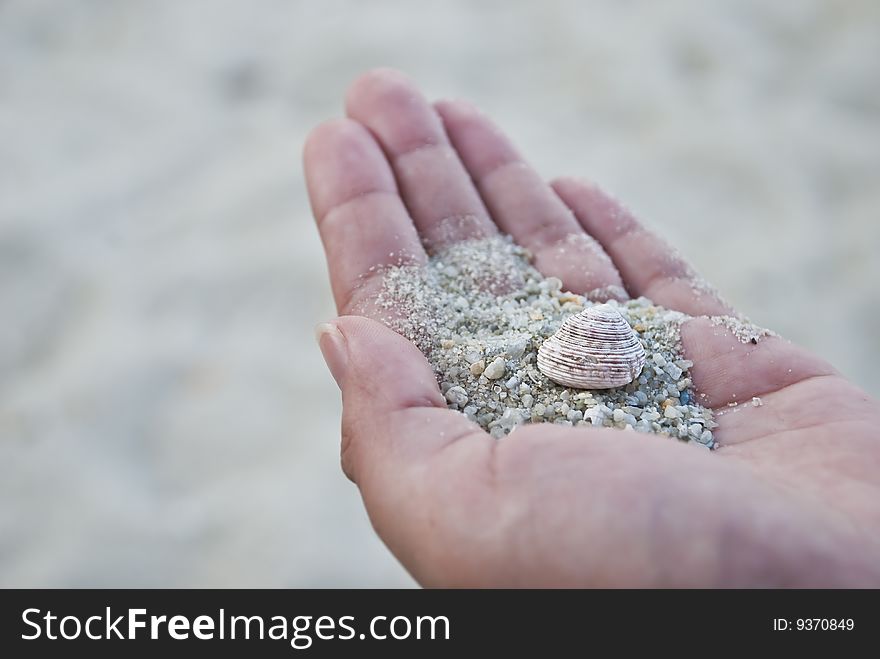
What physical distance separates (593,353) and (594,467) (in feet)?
1.68

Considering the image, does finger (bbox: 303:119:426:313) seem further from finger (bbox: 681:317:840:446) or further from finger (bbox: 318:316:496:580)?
finger (bbox: 681:317:840:446)

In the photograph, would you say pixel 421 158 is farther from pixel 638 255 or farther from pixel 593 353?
pixel 593 353

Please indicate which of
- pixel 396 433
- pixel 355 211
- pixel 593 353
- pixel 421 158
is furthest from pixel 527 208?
pixel 396 433

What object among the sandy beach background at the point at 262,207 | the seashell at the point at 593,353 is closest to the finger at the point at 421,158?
the seashell at the point at 593,353

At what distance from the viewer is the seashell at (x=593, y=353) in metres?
1.84

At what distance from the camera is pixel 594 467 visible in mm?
1362

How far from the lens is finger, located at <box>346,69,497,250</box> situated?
8.04ft

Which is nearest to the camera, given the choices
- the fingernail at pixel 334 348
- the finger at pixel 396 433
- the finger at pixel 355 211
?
the finger at pixel 396 433

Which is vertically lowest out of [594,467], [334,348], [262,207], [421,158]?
[594,467]

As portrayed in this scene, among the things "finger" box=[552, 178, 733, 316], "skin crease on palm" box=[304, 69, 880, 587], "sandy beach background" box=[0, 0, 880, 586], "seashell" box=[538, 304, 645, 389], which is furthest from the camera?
"sandy beach background" box=[0, 0, 880, 586]

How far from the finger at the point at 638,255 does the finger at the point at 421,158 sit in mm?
383

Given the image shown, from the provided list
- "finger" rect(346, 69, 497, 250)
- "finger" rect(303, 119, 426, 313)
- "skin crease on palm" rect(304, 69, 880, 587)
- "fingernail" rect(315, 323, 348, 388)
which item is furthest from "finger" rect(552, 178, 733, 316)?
"fingernail" rect(315, 323, 348, 388)

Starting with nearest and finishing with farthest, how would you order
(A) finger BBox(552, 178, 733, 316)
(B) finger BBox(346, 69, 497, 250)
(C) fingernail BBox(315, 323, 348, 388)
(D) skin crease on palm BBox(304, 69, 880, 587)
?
(D) skin crease on palm BBox(304, 69, 880, 587) < (C) fingernail BBox(315, 323, 348, 388) < (A) finger BBox(552, 178, 733, 316) < (B) finger BBox(346, 69, 497, 250)

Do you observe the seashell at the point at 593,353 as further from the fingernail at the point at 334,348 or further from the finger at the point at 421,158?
the finger at the point at 421,158
